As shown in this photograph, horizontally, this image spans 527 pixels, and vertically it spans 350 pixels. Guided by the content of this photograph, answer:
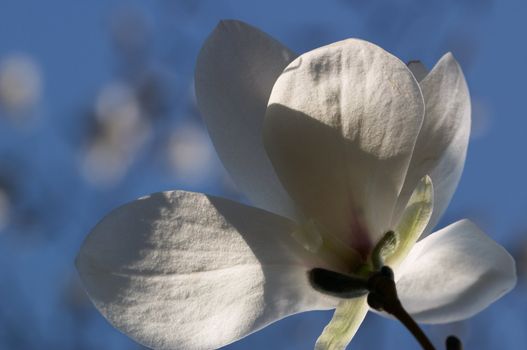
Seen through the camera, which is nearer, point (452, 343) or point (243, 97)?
point (452, 343)

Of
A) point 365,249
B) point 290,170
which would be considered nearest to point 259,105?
point 290,170

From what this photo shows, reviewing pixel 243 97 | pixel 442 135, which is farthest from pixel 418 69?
pixel 243 97

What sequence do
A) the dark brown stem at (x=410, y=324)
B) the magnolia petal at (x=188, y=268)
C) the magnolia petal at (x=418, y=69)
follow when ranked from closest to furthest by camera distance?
the dark brown stem at (x=410, y=324) → the magnolia petal at (x=188, y=268) → the magnolia petal at (x=418, y=69)

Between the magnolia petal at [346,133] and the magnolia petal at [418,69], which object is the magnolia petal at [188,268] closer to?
the magnolia petal at [346,133]

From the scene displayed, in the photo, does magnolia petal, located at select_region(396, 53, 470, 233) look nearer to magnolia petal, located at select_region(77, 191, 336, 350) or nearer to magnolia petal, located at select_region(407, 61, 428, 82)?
magnolia petal, located at select_region(407, 61, 428, 82)

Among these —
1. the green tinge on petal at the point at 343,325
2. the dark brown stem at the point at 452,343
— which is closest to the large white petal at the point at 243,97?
the green tinge on petal at the point at 343,325

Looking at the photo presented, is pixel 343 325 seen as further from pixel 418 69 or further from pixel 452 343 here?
pixel 418 69
